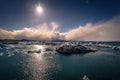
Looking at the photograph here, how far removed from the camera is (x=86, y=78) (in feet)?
85.3

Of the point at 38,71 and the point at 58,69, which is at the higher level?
the point at 38,71

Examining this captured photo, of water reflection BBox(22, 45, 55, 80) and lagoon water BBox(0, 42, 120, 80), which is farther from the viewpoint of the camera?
lagoon water BBox(0, 42, 120, 80)

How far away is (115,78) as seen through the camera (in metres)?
26.1

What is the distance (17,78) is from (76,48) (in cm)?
5292

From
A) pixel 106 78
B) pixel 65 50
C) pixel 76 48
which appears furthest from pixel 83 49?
pixel 106 78

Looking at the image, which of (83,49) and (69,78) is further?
(83,49)

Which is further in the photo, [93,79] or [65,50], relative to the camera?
[65,50]

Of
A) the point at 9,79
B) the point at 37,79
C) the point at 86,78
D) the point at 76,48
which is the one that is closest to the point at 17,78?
the point at 9,79

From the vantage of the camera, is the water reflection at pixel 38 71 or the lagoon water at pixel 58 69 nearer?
the water reflection at pixel 38 71

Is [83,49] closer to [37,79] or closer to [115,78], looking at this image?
[115,78]

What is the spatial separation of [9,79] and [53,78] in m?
9.82

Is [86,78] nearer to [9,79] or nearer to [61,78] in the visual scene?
[61,78]

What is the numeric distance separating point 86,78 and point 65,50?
45.4 metres

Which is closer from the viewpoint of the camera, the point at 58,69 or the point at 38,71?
the point at 38,71
